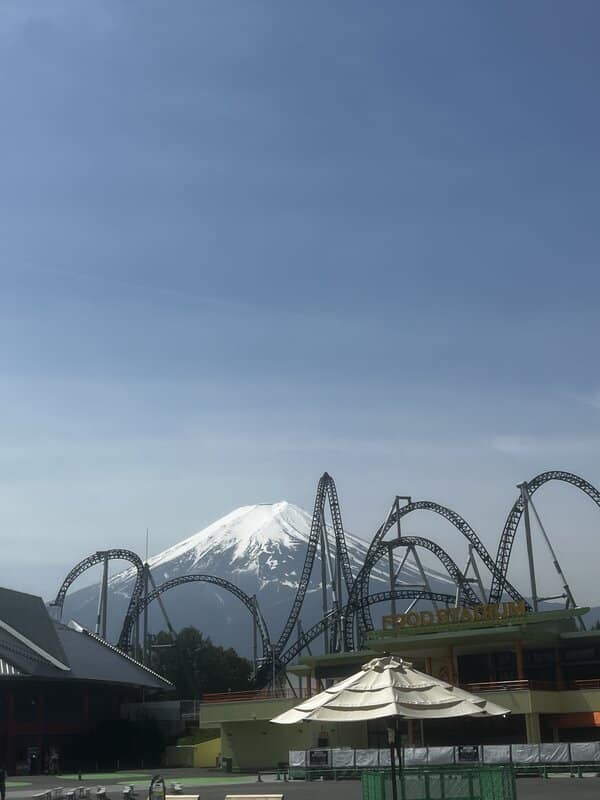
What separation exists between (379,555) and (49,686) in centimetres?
2086

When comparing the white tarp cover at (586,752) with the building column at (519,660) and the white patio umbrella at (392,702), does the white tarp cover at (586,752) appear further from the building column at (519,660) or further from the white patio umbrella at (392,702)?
the white patio umbrella at (392,702)

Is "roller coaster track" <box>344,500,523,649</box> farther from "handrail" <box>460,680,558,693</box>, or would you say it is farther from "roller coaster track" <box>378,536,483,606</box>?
"handrail" <box>460,680,558,693</box>

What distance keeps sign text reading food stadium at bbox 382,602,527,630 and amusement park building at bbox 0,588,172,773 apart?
60.4 feet

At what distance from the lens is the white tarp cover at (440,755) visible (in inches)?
1313

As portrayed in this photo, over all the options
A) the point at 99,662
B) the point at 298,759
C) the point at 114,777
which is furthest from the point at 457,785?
the point at 99,662

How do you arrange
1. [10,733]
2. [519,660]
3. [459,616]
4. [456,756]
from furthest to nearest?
[10,733]
[459,616]
[519,660]
[456,756]

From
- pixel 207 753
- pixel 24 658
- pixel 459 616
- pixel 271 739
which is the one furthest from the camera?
pixel 24 658

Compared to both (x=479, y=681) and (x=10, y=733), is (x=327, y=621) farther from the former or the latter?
(x=479, y=681)

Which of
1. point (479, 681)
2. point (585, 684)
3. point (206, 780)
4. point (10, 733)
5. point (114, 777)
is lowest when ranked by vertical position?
point (114, 777)

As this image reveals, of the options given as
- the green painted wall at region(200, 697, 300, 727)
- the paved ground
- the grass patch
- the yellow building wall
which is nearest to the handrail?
the paved ground

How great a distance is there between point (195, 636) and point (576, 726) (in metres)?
77.5

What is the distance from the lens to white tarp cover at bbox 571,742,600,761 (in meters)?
31.5

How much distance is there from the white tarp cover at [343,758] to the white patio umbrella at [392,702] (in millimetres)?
20909

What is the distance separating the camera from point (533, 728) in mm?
37250
